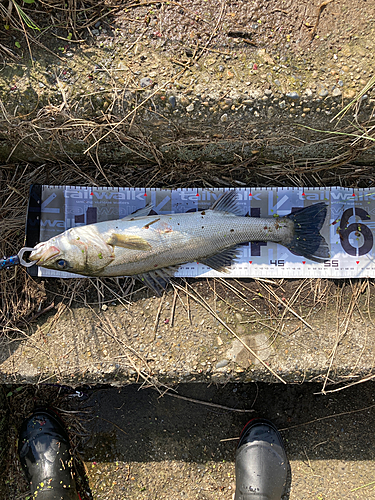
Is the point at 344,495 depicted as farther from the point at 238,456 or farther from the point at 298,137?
the point at 298,137

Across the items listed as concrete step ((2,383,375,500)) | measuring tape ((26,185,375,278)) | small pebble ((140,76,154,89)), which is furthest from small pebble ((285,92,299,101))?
concrete step ((2,383,375,500))

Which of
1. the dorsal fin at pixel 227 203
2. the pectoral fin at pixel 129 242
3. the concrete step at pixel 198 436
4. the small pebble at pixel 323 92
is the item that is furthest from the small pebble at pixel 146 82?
the concrete step at pixel 198 436

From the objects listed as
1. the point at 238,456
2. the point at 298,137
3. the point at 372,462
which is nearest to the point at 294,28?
the point at 298,137

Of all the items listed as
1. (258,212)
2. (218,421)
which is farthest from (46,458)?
(258,212)

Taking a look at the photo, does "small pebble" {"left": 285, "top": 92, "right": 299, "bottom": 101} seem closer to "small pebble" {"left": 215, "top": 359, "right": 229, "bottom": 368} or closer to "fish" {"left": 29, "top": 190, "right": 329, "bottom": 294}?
"fish" {"left": 29, "top": 190, "right": 329, "bottom": 294}

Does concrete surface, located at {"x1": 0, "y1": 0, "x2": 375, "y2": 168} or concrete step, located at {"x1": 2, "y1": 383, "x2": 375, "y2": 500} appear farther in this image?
concrete step, located at {"x1": 2, "y1": 383, "x2": 375, "y2": 500}

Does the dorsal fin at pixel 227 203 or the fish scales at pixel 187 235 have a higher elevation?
the dorsal fin at pixel 227 203

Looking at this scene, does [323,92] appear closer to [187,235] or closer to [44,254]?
[187,235]

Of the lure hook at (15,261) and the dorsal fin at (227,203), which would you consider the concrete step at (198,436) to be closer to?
the lure hook at (15,261)
